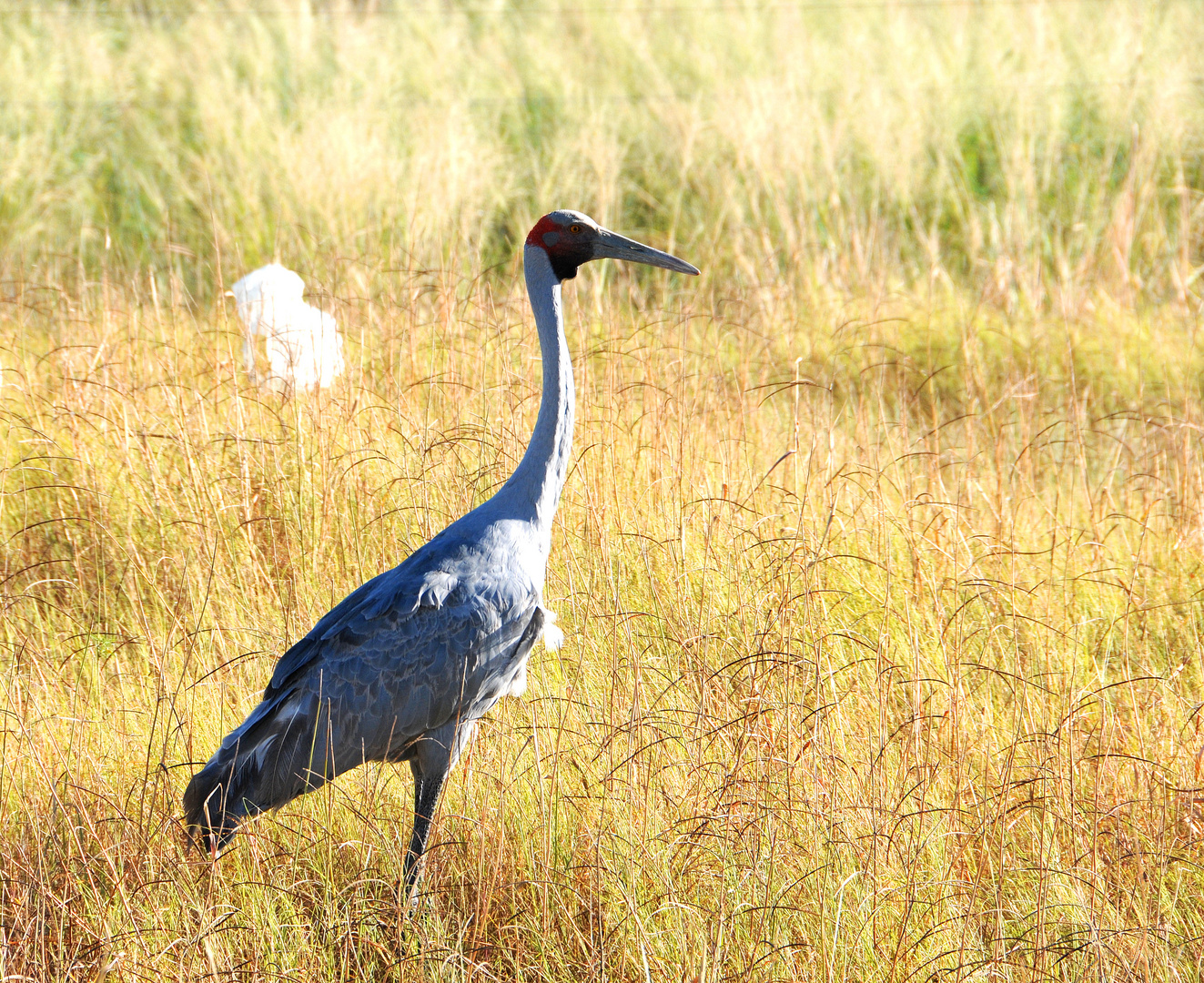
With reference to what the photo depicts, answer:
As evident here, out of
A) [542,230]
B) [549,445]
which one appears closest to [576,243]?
[542,230]

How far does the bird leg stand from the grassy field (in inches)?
1.9

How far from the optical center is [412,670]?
2865mm

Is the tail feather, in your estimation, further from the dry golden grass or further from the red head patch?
the red head patch

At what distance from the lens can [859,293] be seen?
6758mm

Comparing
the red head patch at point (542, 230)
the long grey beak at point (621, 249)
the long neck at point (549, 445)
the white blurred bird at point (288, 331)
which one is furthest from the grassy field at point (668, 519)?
the red head patch at point (542, 230)

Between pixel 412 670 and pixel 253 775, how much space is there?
0.43m

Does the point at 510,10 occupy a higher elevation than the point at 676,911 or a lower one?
higher

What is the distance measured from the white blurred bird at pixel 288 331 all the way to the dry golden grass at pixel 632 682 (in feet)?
0.49

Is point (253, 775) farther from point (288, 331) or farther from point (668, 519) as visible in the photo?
point (288, 331)

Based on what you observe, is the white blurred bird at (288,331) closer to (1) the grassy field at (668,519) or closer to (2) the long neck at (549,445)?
(1) the grassy field at (668,519)

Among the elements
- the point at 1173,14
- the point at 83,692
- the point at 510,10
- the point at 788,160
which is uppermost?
the point at 510,10

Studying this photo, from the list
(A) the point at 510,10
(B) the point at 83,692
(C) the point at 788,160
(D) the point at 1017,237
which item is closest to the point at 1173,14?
(D) the point at 1017,237

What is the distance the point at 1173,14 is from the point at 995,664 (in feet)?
26.4

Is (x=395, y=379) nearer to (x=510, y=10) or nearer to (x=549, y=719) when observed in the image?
(x=549, y=719)
